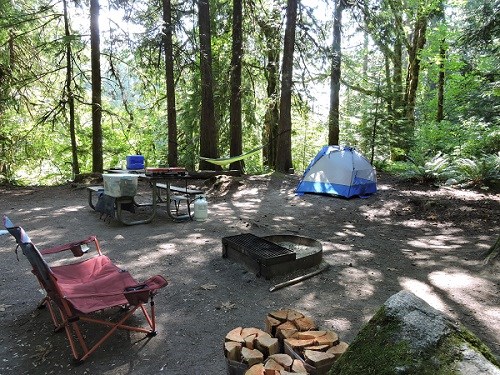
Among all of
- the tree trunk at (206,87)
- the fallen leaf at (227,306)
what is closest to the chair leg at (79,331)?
the fallen leaf at (227,306)

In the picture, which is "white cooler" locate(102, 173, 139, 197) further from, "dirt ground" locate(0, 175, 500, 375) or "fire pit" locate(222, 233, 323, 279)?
"fire pit" locate(222, 233, 323, 279)

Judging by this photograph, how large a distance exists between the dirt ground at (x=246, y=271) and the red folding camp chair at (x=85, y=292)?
13 cm

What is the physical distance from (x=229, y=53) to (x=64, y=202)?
738cm

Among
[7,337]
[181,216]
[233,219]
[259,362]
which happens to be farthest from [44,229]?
[259,362]

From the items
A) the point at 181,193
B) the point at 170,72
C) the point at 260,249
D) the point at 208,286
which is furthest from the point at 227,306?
the point at 170,72

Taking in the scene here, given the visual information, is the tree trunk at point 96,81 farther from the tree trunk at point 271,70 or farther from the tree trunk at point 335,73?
the tree trunk at point 335,73

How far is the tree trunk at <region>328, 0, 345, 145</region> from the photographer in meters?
10.3

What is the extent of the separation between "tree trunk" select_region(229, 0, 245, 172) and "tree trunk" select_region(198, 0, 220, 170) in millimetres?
756

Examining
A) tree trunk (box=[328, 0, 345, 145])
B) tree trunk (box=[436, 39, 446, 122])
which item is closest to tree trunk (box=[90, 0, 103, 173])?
tree trunk (box=[328, 0, 345, 145])

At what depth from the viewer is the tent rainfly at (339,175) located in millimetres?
8109

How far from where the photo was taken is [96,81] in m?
10.3

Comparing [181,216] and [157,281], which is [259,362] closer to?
[157,281]

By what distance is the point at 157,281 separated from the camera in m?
2.74

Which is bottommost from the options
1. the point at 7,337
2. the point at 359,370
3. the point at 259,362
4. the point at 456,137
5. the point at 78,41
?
the point at 7,337
